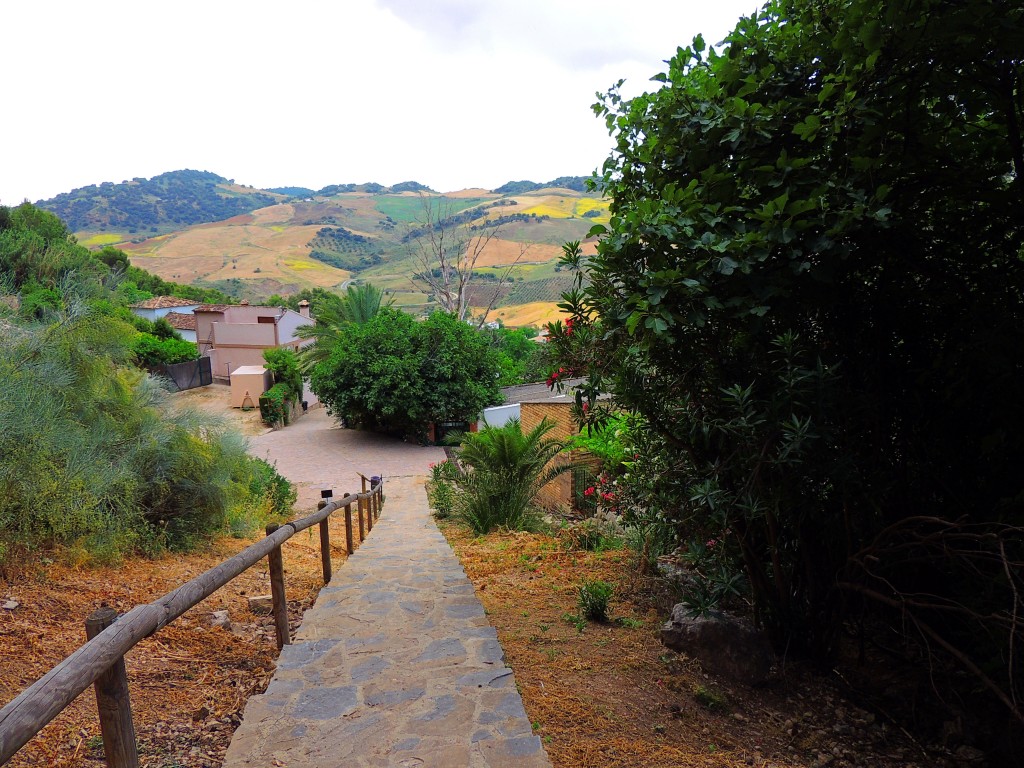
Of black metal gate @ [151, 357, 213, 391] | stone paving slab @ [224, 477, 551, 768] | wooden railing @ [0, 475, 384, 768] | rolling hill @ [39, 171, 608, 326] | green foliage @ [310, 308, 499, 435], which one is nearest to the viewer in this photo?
wooden railing @ [0, 475, 384, 768]

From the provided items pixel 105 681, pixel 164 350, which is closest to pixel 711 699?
pixel 105 681

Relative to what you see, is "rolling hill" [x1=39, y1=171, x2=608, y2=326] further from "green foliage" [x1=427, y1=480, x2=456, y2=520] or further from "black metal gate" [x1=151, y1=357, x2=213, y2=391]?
"green foliage" [x1=427, y1=480, x2=456, y2=520]

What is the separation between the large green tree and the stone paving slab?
1366 millimetres

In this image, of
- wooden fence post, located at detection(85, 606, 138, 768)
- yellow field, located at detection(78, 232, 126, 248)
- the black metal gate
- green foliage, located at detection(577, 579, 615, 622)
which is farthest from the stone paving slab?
yellow field, located at detection(78, 232, 126, 248)

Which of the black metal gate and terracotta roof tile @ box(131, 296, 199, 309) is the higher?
terracotta roof tile @ box(131, 296, 199, 309)

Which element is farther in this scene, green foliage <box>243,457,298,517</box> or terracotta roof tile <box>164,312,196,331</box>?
terracotta roof tile <box>164,312,196,331</box>

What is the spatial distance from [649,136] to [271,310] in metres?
48.8

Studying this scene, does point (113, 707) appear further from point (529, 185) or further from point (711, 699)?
point (529, 185)

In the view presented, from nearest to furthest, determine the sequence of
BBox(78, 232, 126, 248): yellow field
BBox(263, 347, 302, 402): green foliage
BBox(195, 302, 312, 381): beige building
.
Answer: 1. BBox(263, 347, 302, 402): green foliage
2. BBox(195, 302, 312, 381): beige building
3. BBox(78, 232, 126, 248): yellow field

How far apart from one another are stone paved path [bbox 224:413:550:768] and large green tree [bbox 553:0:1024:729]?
1.36 metres

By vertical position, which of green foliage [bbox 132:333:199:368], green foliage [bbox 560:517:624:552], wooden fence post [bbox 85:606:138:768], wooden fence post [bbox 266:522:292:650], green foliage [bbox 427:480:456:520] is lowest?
green foliage [bbox 427:480:456:520]

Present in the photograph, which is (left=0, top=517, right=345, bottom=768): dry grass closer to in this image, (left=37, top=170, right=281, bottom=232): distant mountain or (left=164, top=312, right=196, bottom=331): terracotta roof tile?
(left=164, top=312, right=196, bottom=331): terracotta roof tile

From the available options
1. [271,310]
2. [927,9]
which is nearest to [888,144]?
[927,9]

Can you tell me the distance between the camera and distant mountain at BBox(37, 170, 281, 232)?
452 ft
